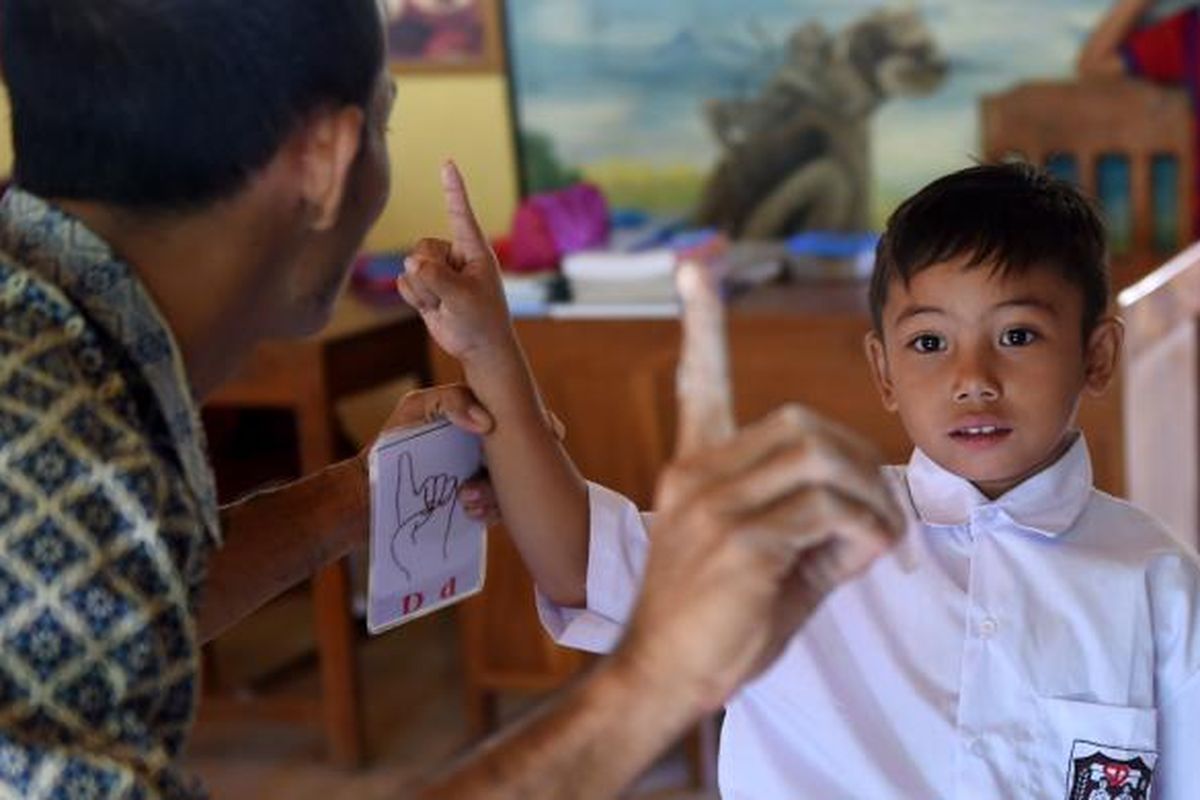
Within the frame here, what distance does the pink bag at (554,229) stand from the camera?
338 cm

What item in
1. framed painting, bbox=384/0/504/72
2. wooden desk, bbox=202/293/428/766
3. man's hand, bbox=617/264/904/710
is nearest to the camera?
man's hand, bbox=617/264/904/710

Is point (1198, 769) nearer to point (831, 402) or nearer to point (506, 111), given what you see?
point (831, 402)

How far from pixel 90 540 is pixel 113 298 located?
0.15 meters

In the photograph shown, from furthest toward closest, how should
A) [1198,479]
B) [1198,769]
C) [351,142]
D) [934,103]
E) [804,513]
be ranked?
[934,103], [1198,479], [1198,769], [351,142], [804,513]

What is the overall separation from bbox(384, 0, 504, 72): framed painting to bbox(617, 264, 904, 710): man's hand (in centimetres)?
340

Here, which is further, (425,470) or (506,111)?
(506,111)

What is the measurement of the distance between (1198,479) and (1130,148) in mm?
617

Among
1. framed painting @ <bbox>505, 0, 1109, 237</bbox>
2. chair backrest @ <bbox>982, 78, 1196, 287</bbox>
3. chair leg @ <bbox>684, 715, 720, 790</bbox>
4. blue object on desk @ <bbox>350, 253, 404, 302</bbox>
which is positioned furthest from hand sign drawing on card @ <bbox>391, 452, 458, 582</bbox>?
framed painting @ <bbox>505, 0, 1109, 237</bbox>

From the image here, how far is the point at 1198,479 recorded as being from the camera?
3.58m

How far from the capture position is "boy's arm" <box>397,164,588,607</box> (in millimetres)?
1376

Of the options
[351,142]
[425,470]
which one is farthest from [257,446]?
[351,142]

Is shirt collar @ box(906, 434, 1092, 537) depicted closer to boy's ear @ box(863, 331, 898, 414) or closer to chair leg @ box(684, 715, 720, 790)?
boy's ear @ box(863, 331, 898, 414)

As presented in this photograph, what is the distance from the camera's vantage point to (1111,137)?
3602 mm

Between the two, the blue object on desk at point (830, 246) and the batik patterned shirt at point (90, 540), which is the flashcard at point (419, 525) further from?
the blue object on desk at point (830, 246)
